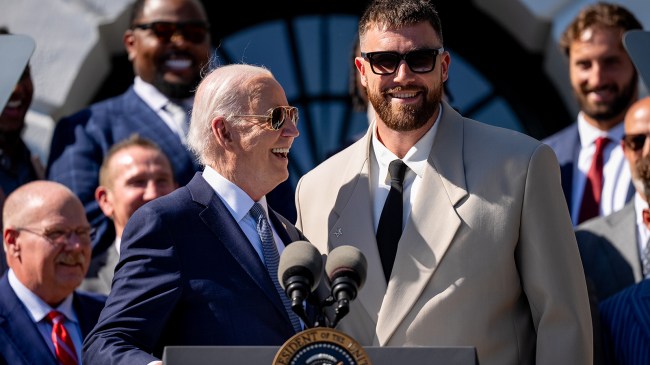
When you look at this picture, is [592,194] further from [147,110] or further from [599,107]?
[147,110]

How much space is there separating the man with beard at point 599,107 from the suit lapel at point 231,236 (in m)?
2.41

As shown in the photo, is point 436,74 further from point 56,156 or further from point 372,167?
A: point 56,156

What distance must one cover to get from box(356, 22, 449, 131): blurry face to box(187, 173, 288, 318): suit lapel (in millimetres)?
593

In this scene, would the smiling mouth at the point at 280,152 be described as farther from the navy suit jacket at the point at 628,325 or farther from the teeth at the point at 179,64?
the teeth at the point at 179,64

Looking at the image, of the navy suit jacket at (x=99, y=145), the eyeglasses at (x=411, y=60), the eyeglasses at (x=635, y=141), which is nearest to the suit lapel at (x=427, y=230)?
the eyeglasses at (x=411, y=60)

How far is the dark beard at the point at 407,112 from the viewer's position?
3.99 metres

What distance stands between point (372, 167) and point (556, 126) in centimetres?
372

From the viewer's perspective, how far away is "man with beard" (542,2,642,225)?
19.0ft

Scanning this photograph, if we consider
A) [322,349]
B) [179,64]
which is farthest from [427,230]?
[179,64]

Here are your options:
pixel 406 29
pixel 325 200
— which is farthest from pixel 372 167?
pixel 406 29

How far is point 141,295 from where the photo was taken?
354 cm

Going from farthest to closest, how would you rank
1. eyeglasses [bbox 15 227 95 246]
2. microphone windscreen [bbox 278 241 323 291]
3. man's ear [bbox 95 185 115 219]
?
man's ear [bbox 95 185 115 219] → eyeglasses [bbox 15 227 95 246] → microphone windscreen [bbox 278 241 323 291]

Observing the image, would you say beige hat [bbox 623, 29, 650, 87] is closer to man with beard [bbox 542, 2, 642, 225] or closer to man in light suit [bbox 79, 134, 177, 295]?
man with beard [bbox 542, 2, 642, 225]

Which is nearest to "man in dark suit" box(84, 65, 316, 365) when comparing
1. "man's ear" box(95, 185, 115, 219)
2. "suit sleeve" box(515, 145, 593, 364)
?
"suit sleeve" box(515, 145, 593, 364)
